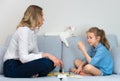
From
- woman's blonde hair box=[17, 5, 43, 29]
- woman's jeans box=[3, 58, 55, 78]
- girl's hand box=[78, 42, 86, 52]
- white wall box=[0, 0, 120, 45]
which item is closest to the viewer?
woman's jeans box=[3, 58, 55, 78]

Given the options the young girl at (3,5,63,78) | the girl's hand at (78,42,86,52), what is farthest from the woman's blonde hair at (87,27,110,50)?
the young girl at (3,5,63,78)

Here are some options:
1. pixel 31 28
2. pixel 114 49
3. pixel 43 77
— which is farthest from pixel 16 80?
pixel 114 49

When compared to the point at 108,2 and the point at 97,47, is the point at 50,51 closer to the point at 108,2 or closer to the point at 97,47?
the point at 97,47

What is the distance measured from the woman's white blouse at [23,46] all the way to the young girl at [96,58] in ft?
1.66

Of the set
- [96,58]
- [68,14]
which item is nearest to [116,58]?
[96,58]

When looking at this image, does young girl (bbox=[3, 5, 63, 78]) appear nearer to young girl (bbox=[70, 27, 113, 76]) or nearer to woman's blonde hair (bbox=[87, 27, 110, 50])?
young girl (bbox=[70, 27, 113, 76])

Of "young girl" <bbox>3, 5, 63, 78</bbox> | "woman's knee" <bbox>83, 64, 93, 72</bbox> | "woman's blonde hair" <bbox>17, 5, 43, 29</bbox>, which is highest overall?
"woman's blonde hair" <bbox>17, 5, 43, 29</bbox>

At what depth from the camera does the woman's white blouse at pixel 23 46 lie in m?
2.48

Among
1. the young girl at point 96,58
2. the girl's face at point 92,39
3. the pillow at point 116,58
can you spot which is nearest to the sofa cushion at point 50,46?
the young girl at point 96,58

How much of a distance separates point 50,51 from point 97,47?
0.52 meters

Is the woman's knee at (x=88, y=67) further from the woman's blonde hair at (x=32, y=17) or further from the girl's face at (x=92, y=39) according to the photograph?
the woman's blonde hair at (x=32, y=17)

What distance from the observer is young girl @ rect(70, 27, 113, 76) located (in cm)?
269

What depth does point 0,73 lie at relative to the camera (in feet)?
8.90

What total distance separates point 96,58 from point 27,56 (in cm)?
71
